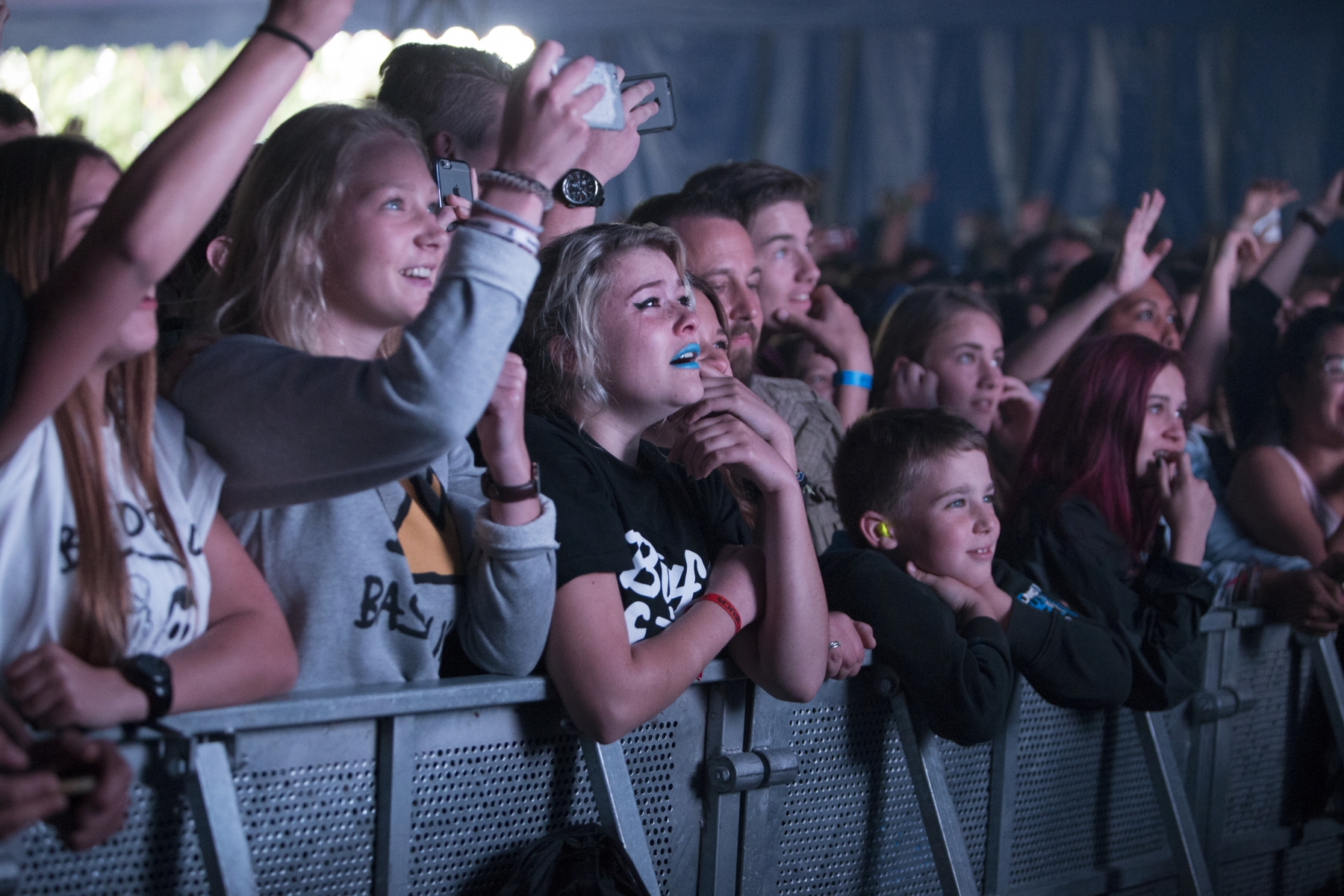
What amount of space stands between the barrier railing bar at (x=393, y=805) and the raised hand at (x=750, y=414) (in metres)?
0.70

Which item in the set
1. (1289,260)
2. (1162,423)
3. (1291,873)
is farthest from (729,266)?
(1289,260)

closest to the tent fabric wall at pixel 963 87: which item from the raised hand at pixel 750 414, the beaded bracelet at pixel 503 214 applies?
the raised hand at pixel 750 414

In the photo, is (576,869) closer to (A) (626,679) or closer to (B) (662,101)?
(A) (626,679)

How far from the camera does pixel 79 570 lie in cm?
129

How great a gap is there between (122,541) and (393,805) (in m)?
0.47

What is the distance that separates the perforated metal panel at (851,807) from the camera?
1993 mm

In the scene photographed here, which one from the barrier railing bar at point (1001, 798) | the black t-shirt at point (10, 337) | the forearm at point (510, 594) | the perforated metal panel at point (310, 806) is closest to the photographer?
the black t-shirt at point (10, 337)

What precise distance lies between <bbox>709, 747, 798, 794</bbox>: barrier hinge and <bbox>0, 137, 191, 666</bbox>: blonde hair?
837mm

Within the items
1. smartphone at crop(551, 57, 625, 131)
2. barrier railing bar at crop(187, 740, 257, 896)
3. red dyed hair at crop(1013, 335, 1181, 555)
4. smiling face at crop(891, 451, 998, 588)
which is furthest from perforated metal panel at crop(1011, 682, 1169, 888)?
barrier railing bar at crop(187, 740, 257, 896)

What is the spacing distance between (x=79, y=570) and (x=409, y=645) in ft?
1.42

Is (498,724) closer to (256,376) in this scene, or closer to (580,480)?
(580,480)

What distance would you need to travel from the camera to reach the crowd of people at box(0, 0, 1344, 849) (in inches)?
50.7

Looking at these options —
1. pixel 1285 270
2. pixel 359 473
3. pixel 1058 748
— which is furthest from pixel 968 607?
pixel 1285 270

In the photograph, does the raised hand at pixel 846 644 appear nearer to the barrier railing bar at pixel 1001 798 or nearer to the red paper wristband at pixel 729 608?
the red paper wristband at pixel 729 608
